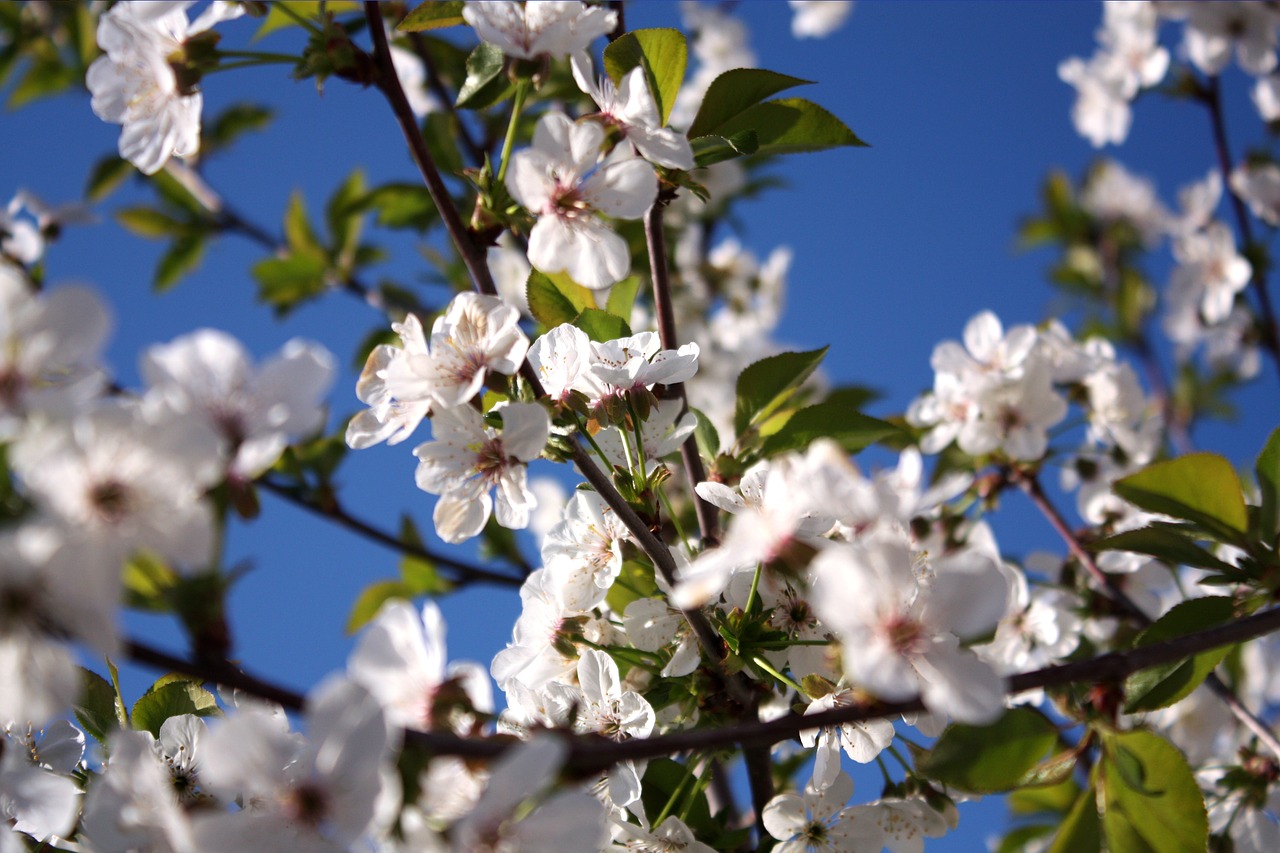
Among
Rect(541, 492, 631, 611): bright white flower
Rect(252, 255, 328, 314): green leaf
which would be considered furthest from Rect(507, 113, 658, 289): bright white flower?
Rect(252, 255, 328, 314): green leaf

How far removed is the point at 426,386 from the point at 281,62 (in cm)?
49

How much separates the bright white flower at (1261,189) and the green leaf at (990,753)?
8.89 ft

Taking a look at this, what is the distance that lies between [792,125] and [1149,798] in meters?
0.98

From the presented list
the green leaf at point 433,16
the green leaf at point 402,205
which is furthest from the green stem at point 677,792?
the green leaf at point 402,205

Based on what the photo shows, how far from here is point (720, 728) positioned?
0.83m

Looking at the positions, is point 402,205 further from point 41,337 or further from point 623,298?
point 41,337

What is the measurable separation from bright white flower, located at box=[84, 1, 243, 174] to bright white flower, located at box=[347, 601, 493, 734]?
0.75 meters

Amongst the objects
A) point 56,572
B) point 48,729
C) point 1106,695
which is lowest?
point 1106,695

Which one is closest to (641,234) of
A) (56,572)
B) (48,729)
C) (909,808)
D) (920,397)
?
(920,397)

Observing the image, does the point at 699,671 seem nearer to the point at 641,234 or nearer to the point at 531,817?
the point at 531,817

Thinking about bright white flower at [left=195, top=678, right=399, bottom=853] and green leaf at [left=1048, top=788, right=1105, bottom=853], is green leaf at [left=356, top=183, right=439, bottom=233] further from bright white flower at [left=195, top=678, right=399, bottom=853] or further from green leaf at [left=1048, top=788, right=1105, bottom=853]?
green leaf at [left=1048, top=788, right=1105, bottom=853]

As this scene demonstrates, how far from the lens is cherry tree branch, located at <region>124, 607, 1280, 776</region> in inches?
28.7

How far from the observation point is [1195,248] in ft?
10.9

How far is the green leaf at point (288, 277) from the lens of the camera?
98.5 inches
